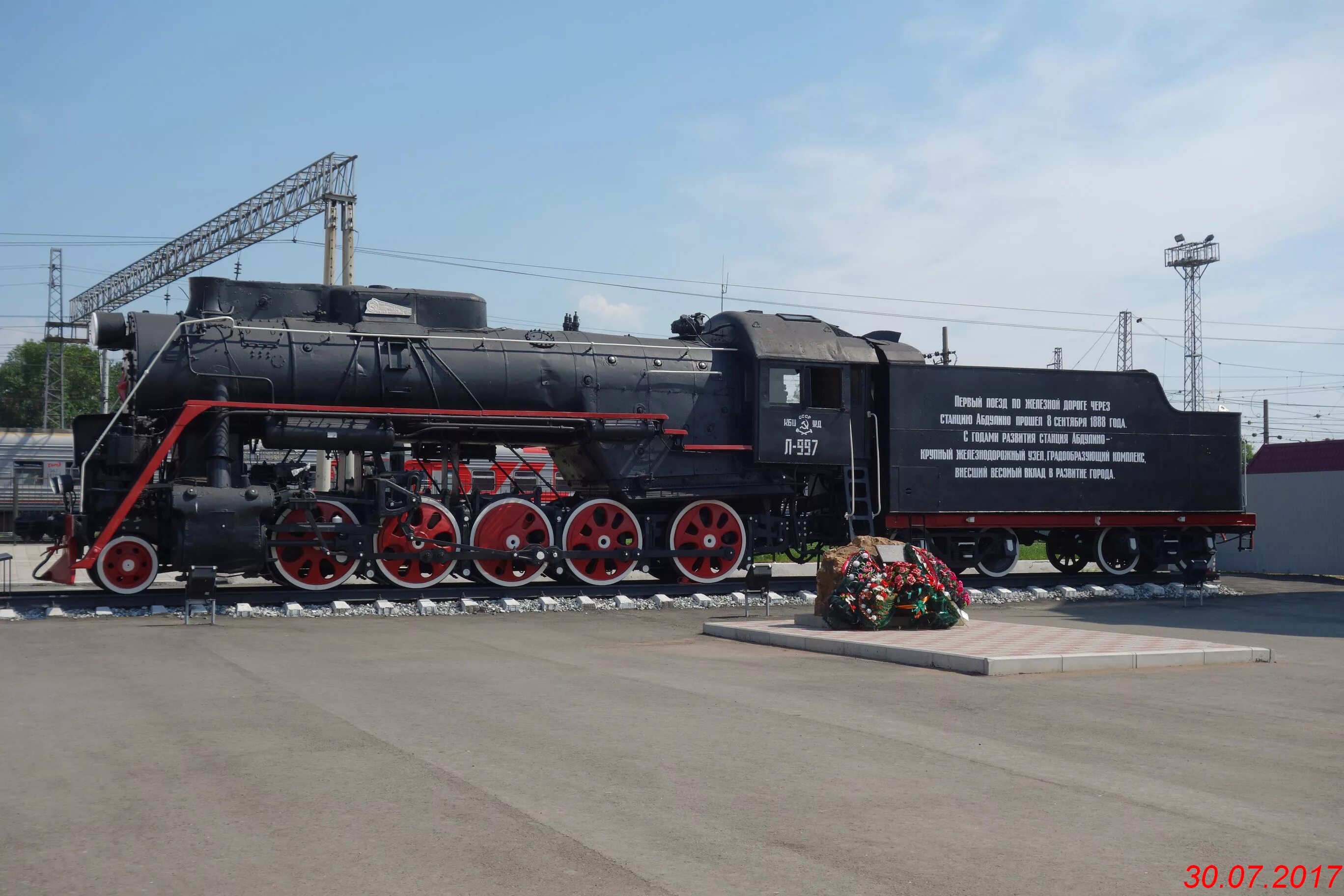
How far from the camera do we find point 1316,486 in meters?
25.5

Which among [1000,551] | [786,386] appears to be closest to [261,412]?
[786,386]

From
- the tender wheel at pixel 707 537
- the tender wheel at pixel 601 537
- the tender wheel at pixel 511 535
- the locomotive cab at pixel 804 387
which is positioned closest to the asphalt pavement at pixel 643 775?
the tender wheel at pixel 511 535

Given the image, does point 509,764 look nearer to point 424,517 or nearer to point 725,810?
point 725,810

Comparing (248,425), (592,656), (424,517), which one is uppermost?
(248,425)

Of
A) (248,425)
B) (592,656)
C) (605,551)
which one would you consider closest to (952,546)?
(605,551)

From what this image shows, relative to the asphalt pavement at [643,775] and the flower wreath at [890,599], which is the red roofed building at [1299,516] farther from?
the asphalt pavement at [643,775]

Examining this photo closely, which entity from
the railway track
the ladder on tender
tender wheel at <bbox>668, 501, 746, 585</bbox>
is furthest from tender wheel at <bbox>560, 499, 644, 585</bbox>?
the ladder on tender

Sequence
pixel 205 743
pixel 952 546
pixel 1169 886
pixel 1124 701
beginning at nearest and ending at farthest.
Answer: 1. pixel 1169 886
2. pixel 205 743
3. pixel 1124 701
4. pixel 952 546

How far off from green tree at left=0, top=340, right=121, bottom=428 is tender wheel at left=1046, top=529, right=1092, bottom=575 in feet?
310

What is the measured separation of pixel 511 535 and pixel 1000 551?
26.4 feet

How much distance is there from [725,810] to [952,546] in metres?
13.9

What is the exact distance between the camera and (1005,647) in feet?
34.0

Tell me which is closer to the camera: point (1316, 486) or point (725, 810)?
point (725, 810)

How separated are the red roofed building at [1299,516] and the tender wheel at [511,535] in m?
16.4
